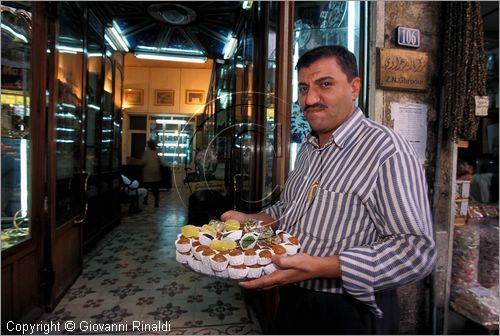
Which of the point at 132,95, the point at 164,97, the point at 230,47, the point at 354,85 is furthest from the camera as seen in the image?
the point at 164,97

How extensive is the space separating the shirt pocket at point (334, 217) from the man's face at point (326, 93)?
0.28 m

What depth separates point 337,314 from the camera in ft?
3.37

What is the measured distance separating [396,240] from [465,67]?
5.09ft

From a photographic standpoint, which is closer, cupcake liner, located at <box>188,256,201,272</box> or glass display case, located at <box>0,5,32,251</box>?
cupcake liner, located at <box>188,256,201,272</box>

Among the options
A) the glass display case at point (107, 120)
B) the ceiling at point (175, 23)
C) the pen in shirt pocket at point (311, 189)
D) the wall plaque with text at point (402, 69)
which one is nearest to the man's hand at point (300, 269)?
the pen in shirt pocket at point (311, 189)

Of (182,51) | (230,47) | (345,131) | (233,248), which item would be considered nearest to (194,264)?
(233,248)

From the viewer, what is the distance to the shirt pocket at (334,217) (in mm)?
976

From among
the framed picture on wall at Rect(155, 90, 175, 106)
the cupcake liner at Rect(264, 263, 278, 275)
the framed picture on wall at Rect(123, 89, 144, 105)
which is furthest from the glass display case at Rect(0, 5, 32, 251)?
the framed picture on wall at Rect(155, 90, 175, 106)

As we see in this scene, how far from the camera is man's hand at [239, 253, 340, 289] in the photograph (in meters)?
0.88

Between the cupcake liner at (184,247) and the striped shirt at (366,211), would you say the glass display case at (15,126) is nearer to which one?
the cupcake liner at (184,247)

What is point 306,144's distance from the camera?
1.35m

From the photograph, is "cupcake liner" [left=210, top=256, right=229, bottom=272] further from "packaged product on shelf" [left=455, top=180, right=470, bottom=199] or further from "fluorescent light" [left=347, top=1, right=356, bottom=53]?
"packaged product on shelf" [left=455, top=180, right=470, bottom=199]

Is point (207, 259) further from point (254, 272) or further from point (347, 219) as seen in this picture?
point (347, 219)

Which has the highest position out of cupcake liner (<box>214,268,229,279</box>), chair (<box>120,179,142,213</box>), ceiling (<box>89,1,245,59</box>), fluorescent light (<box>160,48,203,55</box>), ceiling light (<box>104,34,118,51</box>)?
fluorescent light (<box>160,48,203,55</box>)
